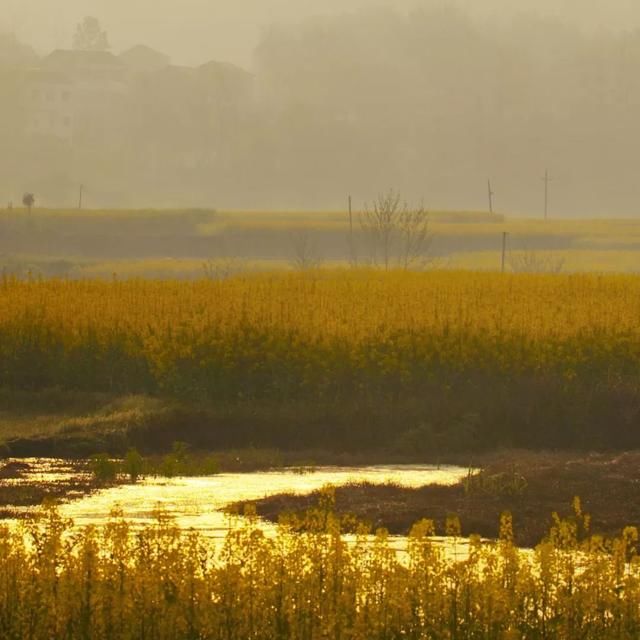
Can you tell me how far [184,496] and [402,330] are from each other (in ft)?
40.5

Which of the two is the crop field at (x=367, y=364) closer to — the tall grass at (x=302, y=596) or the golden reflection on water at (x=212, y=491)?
the golden reflection on water at (x=212, y=491)

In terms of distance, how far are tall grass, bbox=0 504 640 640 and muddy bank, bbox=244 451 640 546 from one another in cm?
529

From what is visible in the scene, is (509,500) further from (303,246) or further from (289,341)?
(303,246)

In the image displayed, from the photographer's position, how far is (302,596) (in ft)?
53.6

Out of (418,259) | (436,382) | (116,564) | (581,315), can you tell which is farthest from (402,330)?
(418,259)

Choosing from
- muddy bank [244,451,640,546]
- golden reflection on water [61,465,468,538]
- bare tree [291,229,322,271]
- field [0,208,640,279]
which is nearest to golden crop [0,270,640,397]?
golden reflection on water [61,465,468,538]

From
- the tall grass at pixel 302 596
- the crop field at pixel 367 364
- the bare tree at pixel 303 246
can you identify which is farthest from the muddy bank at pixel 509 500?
the bare tree at pixel 303 246

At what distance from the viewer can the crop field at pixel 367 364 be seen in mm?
33281

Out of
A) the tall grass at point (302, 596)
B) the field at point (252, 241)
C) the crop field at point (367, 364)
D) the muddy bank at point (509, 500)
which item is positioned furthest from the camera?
the field at point (252, 241)

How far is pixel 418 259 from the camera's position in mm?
137125

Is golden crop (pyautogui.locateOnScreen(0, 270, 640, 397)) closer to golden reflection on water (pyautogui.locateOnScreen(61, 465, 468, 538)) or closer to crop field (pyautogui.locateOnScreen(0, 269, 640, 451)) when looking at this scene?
crop field (pyautogui.locateOnScreen(0, 269, 640, 451))

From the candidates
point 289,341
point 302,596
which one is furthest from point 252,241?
point 302,596

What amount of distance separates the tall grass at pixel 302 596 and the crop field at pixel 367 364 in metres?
15.5

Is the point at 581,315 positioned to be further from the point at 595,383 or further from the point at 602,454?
the point at 602,454
